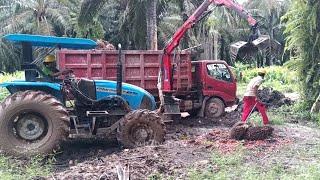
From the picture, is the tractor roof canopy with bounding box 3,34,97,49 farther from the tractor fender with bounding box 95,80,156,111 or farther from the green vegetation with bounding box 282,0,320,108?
the green vegetation with bounding box 282,0,320,108

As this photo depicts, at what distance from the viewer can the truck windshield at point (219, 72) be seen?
1498 centimetres

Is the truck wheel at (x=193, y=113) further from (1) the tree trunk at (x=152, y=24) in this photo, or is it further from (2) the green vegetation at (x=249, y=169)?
(2) the green vegetation at (x=249, y=169)

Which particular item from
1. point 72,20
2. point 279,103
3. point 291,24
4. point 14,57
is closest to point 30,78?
point 291,24

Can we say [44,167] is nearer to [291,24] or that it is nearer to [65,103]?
[65,103]

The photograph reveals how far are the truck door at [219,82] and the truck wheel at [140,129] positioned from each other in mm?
5739

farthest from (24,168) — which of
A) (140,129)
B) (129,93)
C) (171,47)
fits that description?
(171,47)

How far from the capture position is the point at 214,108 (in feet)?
49.1

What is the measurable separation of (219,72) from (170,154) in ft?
24.0

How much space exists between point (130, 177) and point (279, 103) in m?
11.8

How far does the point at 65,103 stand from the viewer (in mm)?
9453

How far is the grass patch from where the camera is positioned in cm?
714

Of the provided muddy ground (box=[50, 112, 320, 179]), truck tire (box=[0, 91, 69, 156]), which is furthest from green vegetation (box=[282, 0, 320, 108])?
Result: truck tire (box=[0, 91, 69, 156])

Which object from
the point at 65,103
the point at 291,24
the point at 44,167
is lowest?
the point at 44,167

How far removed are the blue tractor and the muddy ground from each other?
0.44 metres
